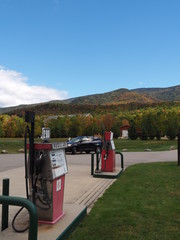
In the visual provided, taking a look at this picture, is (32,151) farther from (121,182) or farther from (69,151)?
(69,151)

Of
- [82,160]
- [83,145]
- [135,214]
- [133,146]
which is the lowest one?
[133,146]

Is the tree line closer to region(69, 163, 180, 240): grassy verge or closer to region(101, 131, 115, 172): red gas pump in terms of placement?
region(101, 131, 115, 172): red gas pump

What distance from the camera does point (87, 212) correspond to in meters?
5.50

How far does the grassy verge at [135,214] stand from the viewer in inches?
167

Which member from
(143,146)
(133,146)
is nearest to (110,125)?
(133,146)

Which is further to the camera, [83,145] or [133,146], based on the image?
[133,146]

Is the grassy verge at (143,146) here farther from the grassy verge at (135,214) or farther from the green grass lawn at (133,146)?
the grassy verge at (135,214)

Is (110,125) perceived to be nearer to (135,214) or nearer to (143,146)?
(143,146)

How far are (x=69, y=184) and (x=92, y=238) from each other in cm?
467

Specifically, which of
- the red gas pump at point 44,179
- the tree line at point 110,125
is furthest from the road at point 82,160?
the tree line at point 110,125

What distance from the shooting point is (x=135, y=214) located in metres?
5.23

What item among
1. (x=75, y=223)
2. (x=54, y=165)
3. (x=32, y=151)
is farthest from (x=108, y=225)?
(x=32, y=151)

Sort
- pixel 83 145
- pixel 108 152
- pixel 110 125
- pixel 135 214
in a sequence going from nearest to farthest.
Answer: pixel 135 214 → pixel 108 152 → pixel 83 145 → pixel 110 125

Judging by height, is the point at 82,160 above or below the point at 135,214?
below
